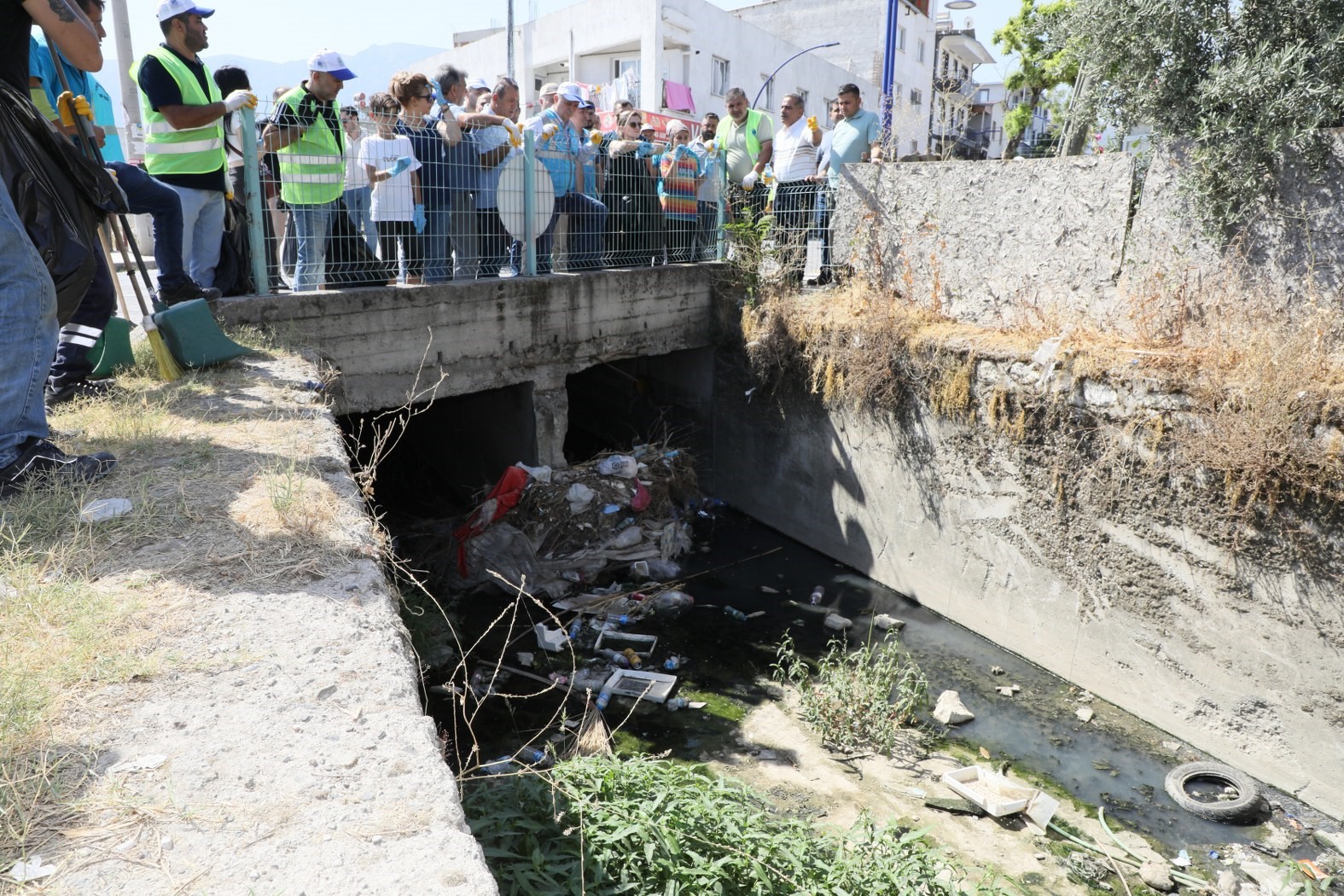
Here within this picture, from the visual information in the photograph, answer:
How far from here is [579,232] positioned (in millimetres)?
8352

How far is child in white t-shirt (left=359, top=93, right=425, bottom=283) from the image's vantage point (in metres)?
6.59

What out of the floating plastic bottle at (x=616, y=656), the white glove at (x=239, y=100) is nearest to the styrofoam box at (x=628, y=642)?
the floating plastic bottle at (x=616, y=656)

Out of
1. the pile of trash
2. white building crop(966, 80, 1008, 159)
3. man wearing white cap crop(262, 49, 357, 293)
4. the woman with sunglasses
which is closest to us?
man wearing white cap crop(262, 49, 357, 293)

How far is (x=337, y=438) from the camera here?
14.0ft

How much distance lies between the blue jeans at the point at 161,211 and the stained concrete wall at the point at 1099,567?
5.36 metres

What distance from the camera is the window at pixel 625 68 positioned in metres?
22.5

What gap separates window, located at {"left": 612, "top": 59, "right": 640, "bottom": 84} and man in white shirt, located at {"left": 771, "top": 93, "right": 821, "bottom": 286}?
14947mm

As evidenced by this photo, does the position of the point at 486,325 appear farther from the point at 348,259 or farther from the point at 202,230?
the point at 202,230

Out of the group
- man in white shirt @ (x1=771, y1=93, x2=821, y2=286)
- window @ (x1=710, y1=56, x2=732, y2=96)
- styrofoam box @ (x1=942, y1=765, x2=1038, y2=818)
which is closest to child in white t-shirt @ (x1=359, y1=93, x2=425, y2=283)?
man in white shirt @ (x1=771, y1=93, x2=821, y2=286)

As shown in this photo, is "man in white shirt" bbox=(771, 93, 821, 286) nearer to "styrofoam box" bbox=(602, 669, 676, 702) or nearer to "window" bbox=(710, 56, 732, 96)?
"styrofoam box" bbox=(602, 669, 676, 702)

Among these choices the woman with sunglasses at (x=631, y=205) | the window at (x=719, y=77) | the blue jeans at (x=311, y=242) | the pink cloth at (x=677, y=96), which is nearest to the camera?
the blue jeans at (x=311, y=242)

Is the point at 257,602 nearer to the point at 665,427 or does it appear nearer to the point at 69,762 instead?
the point at 69,762

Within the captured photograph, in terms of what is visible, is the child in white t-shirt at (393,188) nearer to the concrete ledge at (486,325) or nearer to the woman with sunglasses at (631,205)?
the concrete ledge at (486,325)

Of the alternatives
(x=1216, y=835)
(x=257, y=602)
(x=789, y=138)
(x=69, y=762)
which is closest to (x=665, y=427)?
(x=789, y=138)
